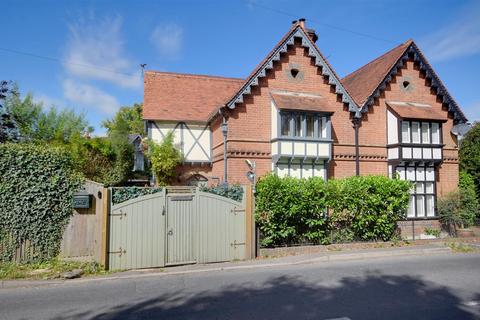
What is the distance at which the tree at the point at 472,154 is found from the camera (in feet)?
60.5

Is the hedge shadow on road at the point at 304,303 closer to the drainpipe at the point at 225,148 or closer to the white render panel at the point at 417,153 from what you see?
the drainpipe at the point at 225,148

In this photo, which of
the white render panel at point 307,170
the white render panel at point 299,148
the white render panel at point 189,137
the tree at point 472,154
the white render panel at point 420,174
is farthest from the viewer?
the tree at point 472,154

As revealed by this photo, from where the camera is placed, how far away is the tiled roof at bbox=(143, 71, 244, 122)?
18.2 m

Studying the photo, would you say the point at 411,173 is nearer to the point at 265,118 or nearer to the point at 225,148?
the point at 265,118

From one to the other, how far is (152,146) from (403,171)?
13.0 meters

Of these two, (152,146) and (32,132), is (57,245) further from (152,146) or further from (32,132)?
(32,132)

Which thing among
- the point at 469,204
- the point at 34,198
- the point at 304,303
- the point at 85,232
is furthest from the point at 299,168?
the point at 34,198

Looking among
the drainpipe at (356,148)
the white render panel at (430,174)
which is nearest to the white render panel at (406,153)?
the white render panel at (430,174)

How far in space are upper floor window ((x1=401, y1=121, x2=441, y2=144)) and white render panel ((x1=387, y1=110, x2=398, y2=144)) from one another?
345 millimetres

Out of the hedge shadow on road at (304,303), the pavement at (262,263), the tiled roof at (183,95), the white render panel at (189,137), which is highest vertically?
the tiled roof at (183,95)

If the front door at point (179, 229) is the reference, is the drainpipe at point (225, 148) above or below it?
above

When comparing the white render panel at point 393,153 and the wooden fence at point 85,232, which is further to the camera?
the white render panel at point 393,153

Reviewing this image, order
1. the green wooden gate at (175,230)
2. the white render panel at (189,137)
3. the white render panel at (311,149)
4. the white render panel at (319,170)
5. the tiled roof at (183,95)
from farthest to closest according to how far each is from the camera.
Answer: the tiled roof at (183,95)
the white render panel at (189,137)
the white render panel at (319,170)
the white render panel at (311,149)
the green wooden gate at (175,230)

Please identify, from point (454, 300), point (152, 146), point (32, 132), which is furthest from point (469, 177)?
point (32, 132)
